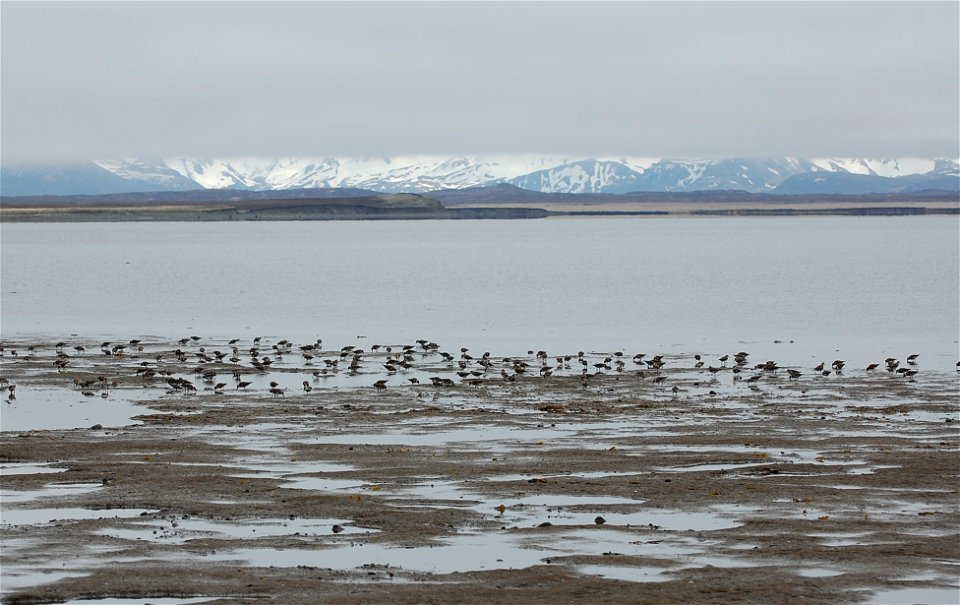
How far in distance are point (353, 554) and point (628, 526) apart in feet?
10.9

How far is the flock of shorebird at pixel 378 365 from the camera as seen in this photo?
31516mm

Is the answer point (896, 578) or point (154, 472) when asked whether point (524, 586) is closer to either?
point (896, 578)

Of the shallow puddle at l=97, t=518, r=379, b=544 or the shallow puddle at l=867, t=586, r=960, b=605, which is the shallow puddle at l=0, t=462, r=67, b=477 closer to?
the shallow puddle at l=97, t=518, r=379, b=544

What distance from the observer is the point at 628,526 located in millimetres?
16453

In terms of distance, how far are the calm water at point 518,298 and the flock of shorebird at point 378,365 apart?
9.79 ft

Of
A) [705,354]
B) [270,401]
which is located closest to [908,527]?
[270,401]

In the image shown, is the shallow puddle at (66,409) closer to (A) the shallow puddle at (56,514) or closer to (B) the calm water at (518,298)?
(A) the shallow puddle at (56,514)

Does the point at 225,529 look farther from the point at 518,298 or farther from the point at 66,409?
the point at 518,298

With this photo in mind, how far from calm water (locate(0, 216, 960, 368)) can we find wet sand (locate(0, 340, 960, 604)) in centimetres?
1181

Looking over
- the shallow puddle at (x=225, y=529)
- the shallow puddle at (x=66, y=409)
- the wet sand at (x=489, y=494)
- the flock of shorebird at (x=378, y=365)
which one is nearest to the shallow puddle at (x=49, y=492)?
the wet sand at (x=489, y=494)

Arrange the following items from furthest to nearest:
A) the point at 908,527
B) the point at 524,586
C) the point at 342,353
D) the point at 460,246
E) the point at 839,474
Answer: the point at 460,246
the point at 342,353
the point at 839,474
the point at 908,527
the point at 524,586

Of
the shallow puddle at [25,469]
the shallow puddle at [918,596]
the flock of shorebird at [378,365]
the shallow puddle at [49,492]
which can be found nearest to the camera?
the shallow puddle at [918,596]

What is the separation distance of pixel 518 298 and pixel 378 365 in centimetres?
2832

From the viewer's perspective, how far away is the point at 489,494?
60.2ft
